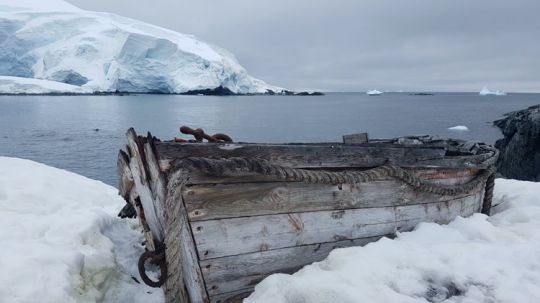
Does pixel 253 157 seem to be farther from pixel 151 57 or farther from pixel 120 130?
pixel 151 57

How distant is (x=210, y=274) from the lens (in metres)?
2.79

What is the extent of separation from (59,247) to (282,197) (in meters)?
2.27

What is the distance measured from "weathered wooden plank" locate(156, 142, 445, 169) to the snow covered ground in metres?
0.75

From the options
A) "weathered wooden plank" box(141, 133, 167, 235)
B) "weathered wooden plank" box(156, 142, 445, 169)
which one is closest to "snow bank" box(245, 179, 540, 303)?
"weathered wooden plank" box(156, 142, 445, 169)

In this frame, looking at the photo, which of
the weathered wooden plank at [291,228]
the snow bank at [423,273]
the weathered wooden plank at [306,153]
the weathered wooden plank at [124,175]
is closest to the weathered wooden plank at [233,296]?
the snow bank at [423,273]

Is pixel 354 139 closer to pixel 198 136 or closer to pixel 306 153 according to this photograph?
pixel 306 153

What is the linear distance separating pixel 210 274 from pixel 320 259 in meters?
1.02

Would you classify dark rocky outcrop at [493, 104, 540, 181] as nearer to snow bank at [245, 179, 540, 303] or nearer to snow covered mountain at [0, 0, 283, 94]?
snow bank at [245, 179, 540, 303]

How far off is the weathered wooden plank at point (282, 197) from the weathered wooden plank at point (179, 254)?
0.09 meters

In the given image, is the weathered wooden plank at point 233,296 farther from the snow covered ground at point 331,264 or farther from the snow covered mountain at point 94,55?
the snow covered mountain at point 94,55

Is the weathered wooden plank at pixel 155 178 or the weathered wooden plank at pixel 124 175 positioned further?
the weathered wooden plank at pixel 124 175

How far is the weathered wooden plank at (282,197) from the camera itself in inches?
108

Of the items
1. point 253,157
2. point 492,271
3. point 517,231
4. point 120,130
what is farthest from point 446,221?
point 120,130

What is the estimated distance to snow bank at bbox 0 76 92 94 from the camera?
8238 cm
